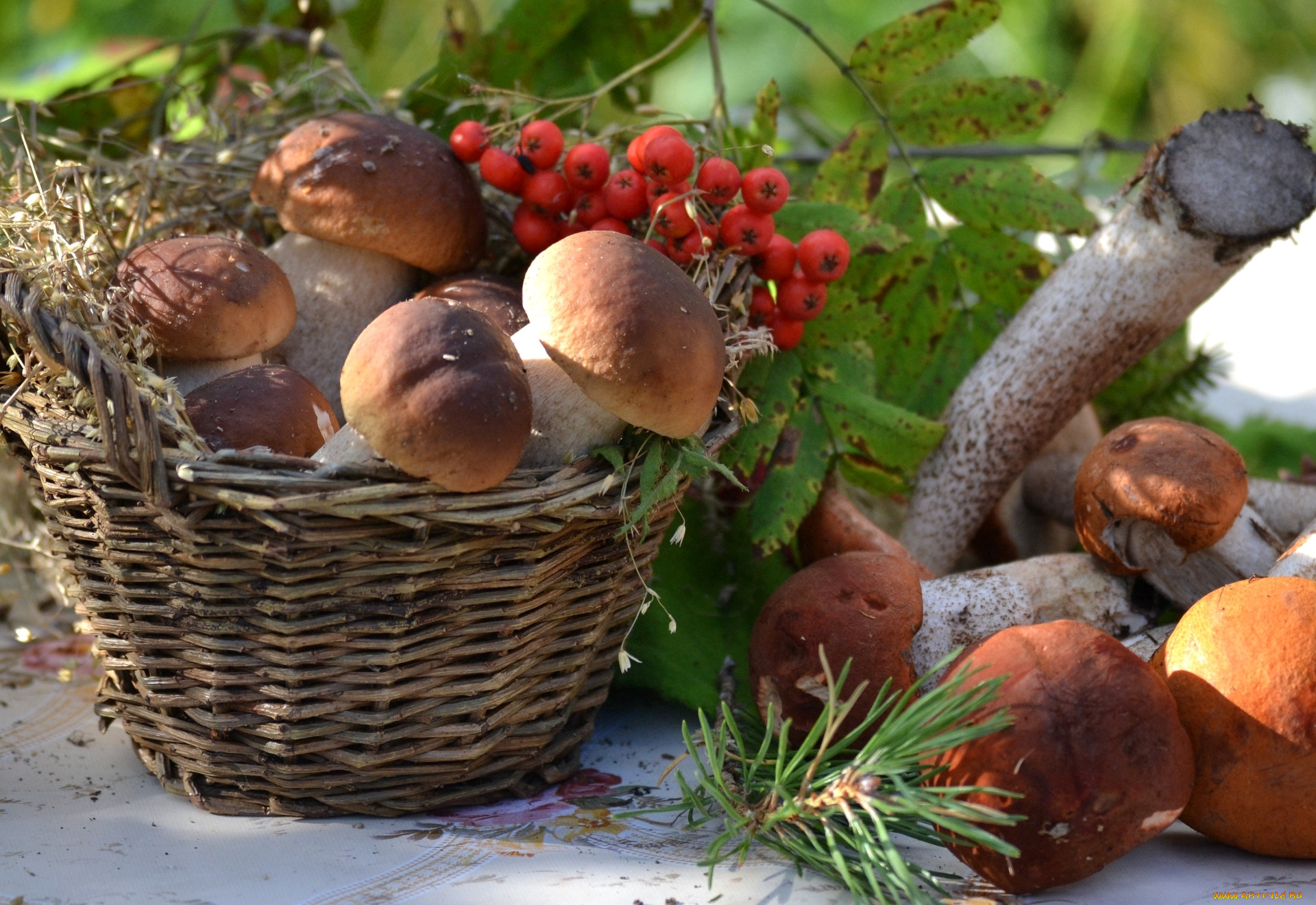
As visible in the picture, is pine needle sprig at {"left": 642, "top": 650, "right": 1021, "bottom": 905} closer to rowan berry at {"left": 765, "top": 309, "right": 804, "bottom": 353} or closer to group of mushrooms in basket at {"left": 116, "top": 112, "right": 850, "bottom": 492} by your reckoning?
group of mushrooms in basket at {"left": 116, "top": 112, "right": 850, "bottom": 492}

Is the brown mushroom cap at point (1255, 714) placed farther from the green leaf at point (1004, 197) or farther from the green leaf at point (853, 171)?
the green leaf at point (853, 171)

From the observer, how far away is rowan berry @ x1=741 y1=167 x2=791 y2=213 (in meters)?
1.16

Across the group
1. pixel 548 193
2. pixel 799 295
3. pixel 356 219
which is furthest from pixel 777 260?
pixel 356 219

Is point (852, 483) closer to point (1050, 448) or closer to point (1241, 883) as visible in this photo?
point (1050, 448)

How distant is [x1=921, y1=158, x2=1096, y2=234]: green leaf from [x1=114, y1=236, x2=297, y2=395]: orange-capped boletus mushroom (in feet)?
3.17

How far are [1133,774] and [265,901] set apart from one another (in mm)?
712

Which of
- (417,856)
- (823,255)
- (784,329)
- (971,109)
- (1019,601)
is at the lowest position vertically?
(417,856)

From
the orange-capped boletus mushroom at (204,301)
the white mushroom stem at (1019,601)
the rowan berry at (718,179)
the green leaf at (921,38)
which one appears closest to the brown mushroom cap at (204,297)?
the orange-capped boletus mushroom at (204,301)

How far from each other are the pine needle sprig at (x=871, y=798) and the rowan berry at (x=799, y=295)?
541mm

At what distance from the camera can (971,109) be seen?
60.2 inches

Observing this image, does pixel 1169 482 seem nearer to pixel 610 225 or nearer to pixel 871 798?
pixel 871 798

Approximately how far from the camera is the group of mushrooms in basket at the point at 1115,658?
0.79 m

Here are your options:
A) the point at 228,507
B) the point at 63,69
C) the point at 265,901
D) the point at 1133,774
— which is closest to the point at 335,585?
the point at 228,507

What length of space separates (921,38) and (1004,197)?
26 cm
